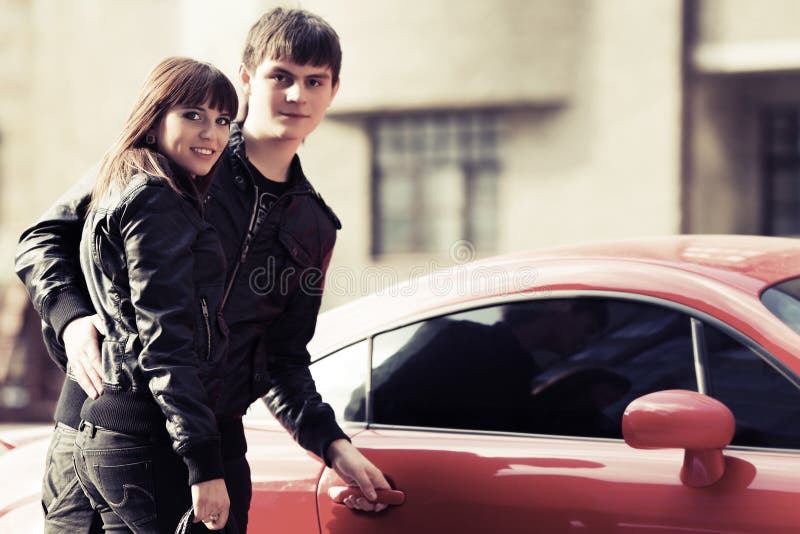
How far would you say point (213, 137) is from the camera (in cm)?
222

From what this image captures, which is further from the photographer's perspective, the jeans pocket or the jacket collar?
the jacket collar

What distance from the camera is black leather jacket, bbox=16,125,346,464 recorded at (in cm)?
235

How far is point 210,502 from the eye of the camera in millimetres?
2078

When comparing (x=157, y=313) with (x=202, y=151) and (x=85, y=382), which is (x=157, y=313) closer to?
(x=85, y=382)

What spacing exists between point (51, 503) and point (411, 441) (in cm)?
79

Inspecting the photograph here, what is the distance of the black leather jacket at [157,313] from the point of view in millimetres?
2049

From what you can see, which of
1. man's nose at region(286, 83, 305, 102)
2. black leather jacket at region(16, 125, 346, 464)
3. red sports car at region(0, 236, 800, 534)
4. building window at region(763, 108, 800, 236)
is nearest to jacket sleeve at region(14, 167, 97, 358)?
black leather jacket at region(16, 125, 346, 464)

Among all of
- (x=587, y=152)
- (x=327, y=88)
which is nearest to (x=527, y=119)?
(x=587, y=152)

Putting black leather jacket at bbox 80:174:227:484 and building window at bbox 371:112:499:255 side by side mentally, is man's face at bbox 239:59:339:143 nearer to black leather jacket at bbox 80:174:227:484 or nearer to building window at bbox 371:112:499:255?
black leather jacket at bbox 80:174:227:484

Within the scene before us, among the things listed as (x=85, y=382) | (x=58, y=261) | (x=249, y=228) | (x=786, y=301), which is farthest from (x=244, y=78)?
(x=786, y=301)

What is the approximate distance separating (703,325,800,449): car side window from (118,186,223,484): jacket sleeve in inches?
41.8

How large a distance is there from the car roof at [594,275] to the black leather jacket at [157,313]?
0.61 metres

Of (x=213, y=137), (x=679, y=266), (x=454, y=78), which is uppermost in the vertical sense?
(x=454, y=78)

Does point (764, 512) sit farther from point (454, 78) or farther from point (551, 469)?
point (454, 78)
